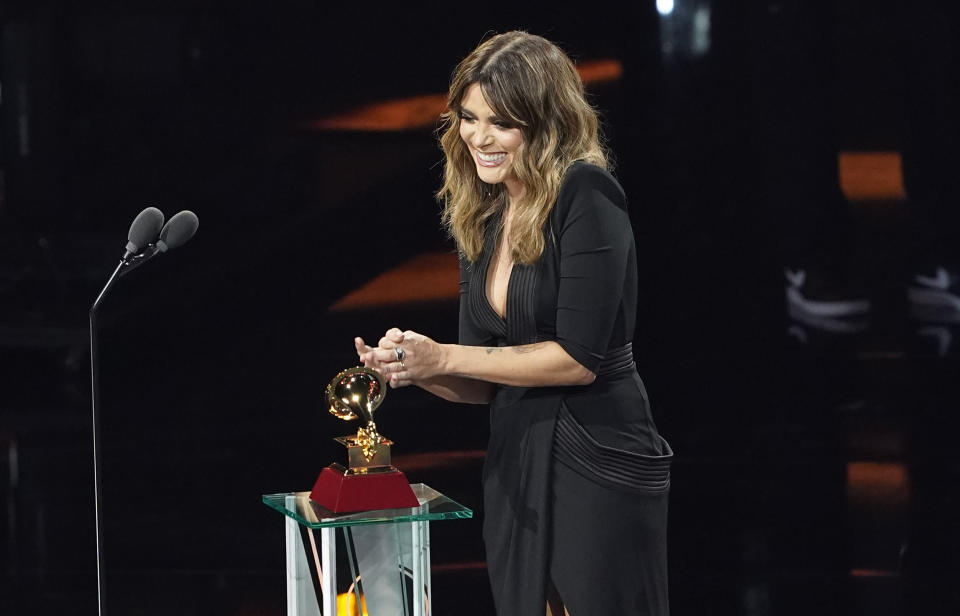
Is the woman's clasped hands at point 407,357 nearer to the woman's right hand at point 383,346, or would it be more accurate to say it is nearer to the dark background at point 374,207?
the woman's right hand at point 383,346

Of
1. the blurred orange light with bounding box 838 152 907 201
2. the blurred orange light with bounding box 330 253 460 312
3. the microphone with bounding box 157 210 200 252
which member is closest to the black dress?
the microphone with bounding box 157 210 200 252

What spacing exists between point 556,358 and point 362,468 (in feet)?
1.09

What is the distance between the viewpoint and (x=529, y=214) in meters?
1.76

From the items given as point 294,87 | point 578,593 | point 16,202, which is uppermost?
point 294,87

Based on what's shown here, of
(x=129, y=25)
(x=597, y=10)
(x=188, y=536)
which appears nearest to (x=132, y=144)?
(x=129, y=25)

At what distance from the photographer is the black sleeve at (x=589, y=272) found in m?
1.70

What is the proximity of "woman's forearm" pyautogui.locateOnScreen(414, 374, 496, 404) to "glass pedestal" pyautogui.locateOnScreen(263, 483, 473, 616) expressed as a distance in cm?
16

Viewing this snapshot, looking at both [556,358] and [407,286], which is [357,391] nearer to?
[556,358]

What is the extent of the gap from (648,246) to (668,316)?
1.00ft

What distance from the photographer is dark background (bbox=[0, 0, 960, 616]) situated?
500cm

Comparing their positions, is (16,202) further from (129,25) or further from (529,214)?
(529,214)

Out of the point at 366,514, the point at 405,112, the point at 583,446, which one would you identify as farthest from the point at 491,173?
the point at 405,112

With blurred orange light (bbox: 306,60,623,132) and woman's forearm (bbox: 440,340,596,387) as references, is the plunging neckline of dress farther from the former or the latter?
blurred orange light (bbox: 306,60,623,132)

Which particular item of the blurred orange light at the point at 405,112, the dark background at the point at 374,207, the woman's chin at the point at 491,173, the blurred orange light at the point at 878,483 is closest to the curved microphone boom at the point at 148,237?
the woman's chin at the point at 491,173
